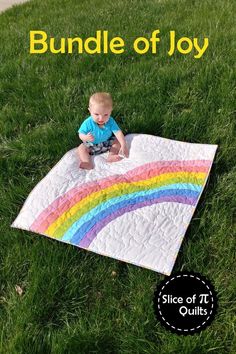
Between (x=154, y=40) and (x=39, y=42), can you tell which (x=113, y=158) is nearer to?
(x=154, y=40)

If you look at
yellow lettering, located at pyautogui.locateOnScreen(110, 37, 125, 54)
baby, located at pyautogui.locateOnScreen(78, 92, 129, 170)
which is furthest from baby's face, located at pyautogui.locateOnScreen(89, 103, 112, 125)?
yellow lettering, located at pyautogui.locateOnScreen(110, 37, 125, 54)

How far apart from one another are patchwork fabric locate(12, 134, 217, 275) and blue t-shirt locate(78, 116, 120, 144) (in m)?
0.15

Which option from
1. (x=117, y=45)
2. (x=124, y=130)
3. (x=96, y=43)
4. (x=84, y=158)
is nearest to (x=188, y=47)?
(x=117, y=45)

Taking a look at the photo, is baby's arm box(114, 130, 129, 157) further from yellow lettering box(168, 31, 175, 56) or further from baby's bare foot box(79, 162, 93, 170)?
yellow lettering box(168, 31, 175, 56)

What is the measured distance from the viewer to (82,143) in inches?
132

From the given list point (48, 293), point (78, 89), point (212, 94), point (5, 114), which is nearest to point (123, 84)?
point (78, 89)

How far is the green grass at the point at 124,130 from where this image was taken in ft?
7.27

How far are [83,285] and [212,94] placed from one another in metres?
1.91

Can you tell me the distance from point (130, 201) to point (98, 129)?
1.99 feet

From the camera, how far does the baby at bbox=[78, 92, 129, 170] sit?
317cm

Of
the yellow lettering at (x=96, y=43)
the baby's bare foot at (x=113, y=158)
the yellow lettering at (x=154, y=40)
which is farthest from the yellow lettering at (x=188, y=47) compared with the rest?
the baby's bare foot at (x=113, y=158)

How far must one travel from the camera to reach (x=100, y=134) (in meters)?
3.29

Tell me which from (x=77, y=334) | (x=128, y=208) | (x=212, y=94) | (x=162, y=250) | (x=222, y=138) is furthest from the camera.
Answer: (x=212, y=94)

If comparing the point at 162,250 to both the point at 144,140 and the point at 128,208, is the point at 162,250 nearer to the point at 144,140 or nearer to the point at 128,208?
the point at 128,208
